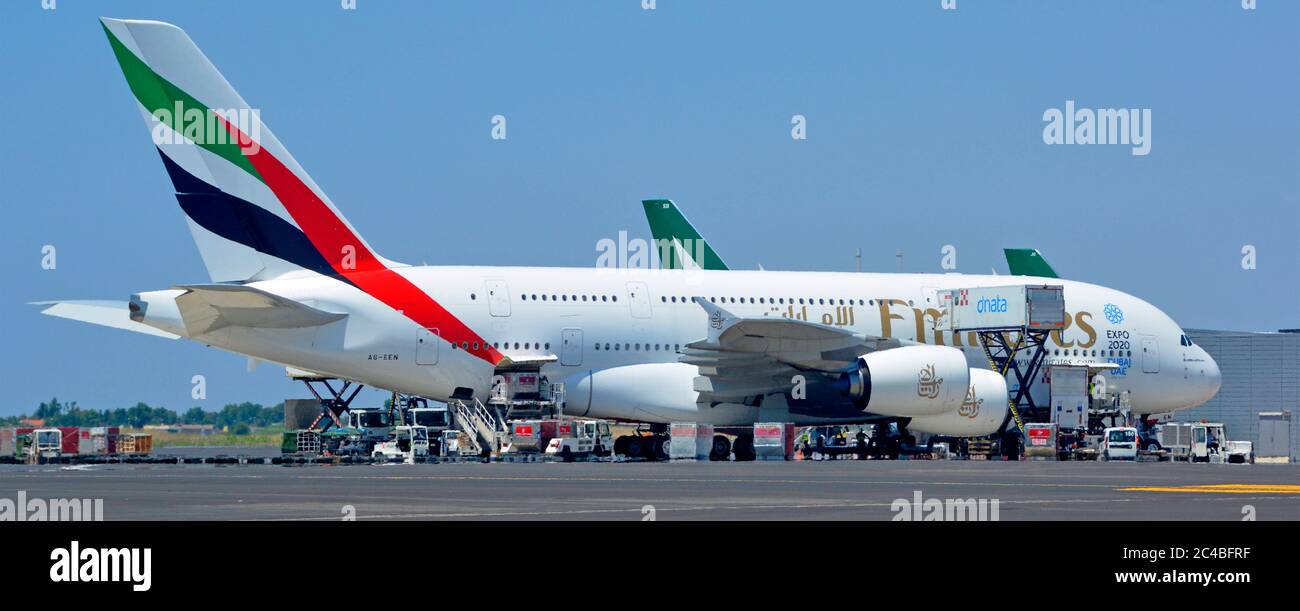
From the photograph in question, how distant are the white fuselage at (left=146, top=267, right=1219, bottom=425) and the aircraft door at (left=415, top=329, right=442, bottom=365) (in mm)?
32

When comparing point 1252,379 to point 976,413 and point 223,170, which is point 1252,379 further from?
point 223,170

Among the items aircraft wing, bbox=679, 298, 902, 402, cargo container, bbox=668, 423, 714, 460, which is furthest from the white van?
cargo container, bbox=668, 423, 714, 460

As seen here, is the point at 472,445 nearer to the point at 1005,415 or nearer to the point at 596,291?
the point at 596,291

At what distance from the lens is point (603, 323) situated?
38.4m

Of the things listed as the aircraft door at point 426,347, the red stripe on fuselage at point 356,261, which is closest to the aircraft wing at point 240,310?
the red stripe on fuselage at point 356,261

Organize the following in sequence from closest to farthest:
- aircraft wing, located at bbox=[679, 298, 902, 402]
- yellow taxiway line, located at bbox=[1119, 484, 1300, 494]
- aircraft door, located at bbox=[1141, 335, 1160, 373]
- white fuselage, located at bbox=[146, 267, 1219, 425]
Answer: yellow taxiway line, located at bbox=[1119, 484, 1300, 494]
white fuselage, located at bbox=[146, 267, 1219, 425]
aircraft wing, located at bbox=[679, 298, 902, 402]
aircraft door, located at bbox=[1141, 335, 1160, 373]

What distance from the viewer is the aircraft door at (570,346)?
1501 inches

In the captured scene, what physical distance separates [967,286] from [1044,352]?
2575 mm

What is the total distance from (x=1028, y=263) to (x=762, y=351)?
26.8 meters

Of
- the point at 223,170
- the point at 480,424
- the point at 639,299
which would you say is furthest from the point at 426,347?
the point at 223,170

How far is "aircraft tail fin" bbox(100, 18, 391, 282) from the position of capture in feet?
116

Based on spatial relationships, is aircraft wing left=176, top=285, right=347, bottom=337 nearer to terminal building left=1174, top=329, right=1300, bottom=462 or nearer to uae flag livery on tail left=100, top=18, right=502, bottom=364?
uae flag livery on tail left=100, top=18, right=502, bottom=364
